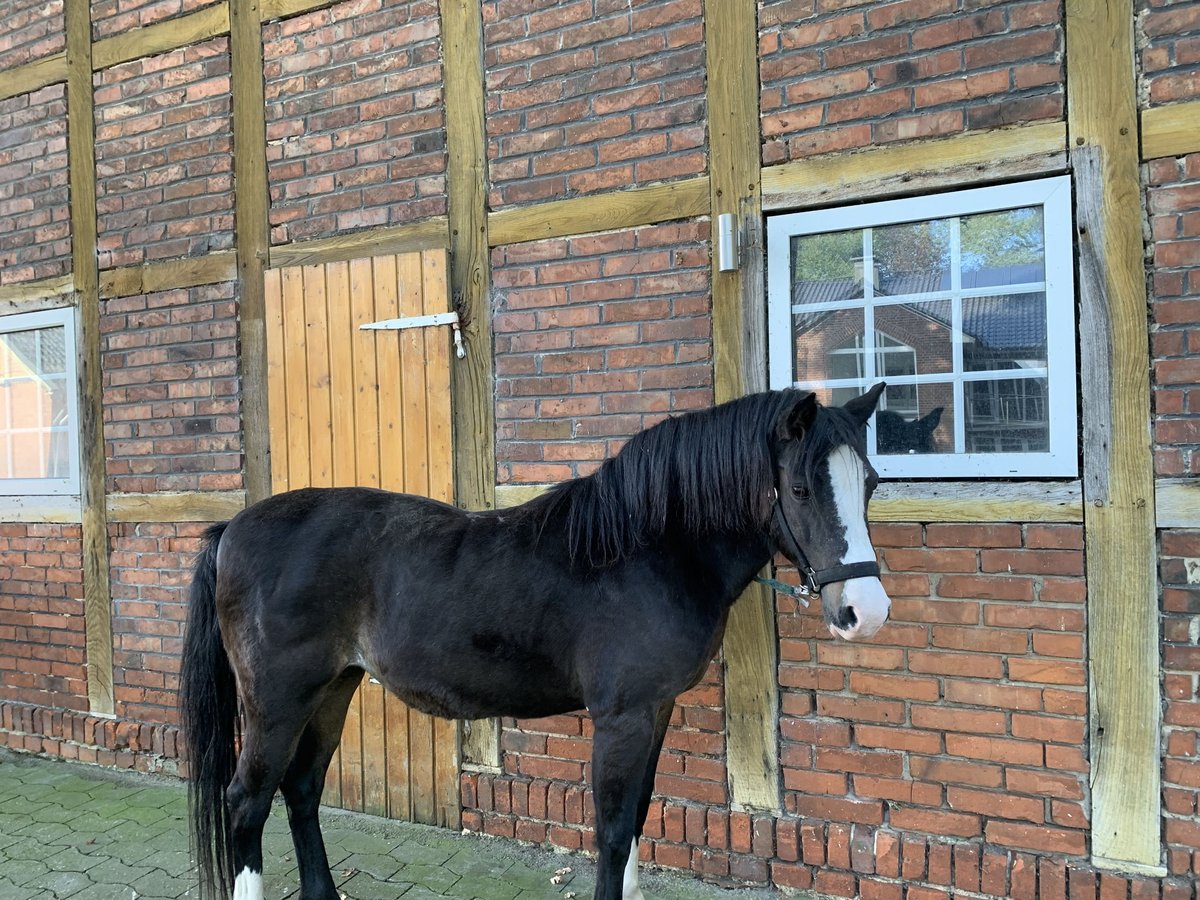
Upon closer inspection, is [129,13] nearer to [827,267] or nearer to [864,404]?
[827,267]

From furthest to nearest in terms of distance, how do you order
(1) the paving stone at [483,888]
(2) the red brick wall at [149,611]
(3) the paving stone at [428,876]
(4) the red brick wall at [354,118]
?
1. (2) the red brick wall at [149,611]
2. (4) the red brick wall at [354,118]
3. (3) the paving stone at [428,876]
4. (1) the paving stone at [483,888]

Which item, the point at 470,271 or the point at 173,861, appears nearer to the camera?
the point at 173,861

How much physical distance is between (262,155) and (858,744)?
149 inches

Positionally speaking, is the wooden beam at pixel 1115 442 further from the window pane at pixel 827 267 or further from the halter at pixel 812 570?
the halter at pixel 812 570

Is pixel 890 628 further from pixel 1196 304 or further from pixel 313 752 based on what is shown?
pixel 313 752

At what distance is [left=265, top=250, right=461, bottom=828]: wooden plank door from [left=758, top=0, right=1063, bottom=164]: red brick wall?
1603 millimetres

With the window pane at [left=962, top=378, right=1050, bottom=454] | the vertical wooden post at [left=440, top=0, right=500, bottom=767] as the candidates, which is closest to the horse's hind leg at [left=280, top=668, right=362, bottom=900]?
the vertical wooden post at [left=440, top=0, right=500, bottom=767]

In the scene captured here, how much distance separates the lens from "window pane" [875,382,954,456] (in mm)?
2902

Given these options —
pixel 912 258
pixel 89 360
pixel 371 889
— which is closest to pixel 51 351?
pixel 89 360

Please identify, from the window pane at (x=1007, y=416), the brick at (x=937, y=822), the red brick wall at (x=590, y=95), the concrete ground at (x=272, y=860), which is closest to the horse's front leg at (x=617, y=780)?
the concrete ground at (x=272, y=860)

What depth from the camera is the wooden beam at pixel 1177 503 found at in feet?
8.32

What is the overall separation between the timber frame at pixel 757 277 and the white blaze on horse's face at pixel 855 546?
73cm

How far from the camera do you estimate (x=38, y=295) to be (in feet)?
15.8

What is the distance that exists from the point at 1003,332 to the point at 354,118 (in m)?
2.96
